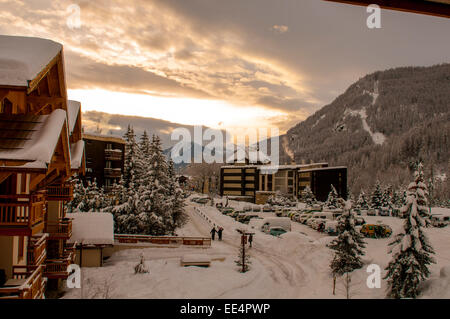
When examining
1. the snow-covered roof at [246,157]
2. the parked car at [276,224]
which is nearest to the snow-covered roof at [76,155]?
the parked car at [276,224]

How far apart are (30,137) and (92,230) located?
18.7m

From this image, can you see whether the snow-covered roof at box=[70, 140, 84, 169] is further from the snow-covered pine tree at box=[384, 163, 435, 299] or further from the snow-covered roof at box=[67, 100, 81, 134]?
the snow-covered pine tree at box=[384, 163, 435, 299]

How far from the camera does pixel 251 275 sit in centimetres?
2203

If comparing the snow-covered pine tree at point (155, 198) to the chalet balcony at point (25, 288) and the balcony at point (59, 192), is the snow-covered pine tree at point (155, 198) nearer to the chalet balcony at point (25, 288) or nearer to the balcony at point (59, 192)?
the balcony at point (59, 192)

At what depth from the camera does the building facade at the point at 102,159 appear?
4812cm

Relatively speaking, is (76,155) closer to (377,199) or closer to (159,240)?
(159,240)

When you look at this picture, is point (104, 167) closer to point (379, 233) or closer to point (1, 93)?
point (379, 233)

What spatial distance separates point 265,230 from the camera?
37.6m

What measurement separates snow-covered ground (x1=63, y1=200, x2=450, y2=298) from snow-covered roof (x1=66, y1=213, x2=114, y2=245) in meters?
1.90

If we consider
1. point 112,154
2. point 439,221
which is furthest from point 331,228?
point 112,154

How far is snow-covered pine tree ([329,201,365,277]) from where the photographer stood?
2092cm

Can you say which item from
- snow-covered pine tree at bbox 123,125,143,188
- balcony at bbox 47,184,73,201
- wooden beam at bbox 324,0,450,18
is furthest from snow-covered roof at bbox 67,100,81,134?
snow-covered pine tree at bbox 123,125,143,188

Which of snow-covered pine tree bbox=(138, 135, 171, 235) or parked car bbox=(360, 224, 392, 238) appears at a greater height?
snow-covered pine tree bbox=(138, 135, 171, 235)
